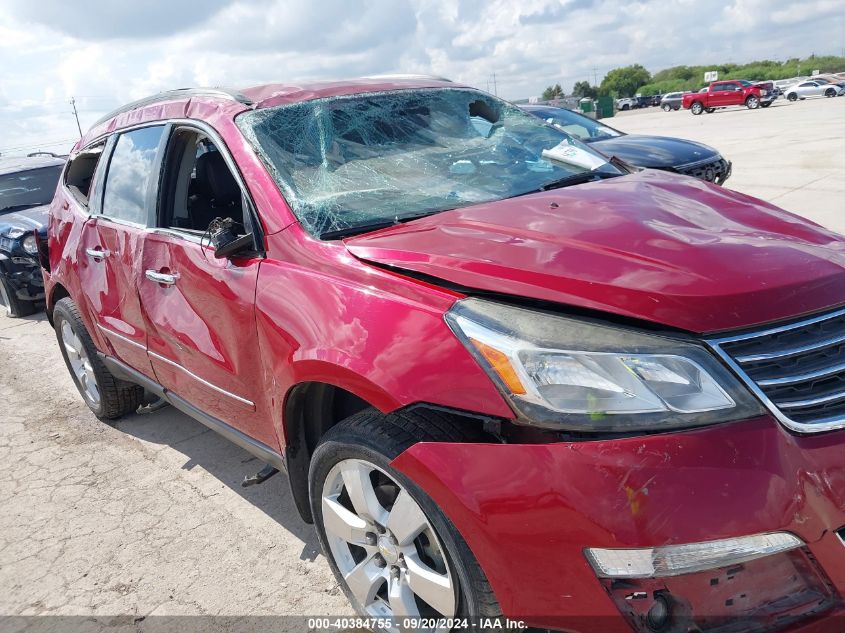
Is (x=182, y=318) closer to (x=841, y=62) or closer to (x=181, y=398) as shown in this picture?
(x=181, y=398)

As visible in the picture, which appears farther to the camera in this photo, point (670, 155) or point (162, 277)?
point (670, 155)

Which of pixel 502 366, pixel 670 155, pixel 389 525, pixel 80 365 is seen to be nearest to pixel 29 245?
pixel 80 365

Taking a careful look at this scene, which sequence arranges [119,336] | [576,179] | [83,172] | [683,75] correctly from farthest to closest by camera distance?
[683,75] < [83,172] < [119,336] < [576,179]

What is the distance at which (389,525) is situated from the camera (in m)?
2.12

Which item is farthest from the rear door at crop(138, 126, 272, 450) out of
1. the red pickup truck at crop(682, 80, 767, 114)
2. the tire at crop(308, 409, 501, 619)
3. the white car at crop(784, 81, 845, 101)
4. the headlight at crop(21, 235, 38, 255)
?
the white car at crop(784, 81, 845, 101)

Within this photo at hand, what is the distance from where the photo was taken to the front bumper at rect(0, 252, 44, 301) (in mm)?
8000

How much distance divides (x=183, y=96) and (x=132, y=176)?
567 mm

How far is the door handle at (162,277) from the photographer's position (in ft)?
10.2

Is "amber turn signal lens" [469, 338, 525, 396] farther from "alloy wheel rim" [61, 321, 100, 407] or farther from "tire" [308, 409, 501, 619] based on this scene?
"alloy wheel rim" [61, 321, 100, 407]

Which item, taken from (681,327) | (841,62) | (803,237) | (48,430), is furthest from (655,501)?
(841,62)

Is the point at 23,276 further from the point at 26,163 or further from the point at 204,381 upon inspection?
the point at 204,381

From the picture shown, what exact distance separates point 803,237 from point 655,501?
3.85ft

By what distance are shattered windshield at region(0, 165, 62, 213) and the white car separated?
46.6 m

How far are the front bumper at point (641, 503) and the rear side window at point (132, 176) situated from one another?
247 centimetres
